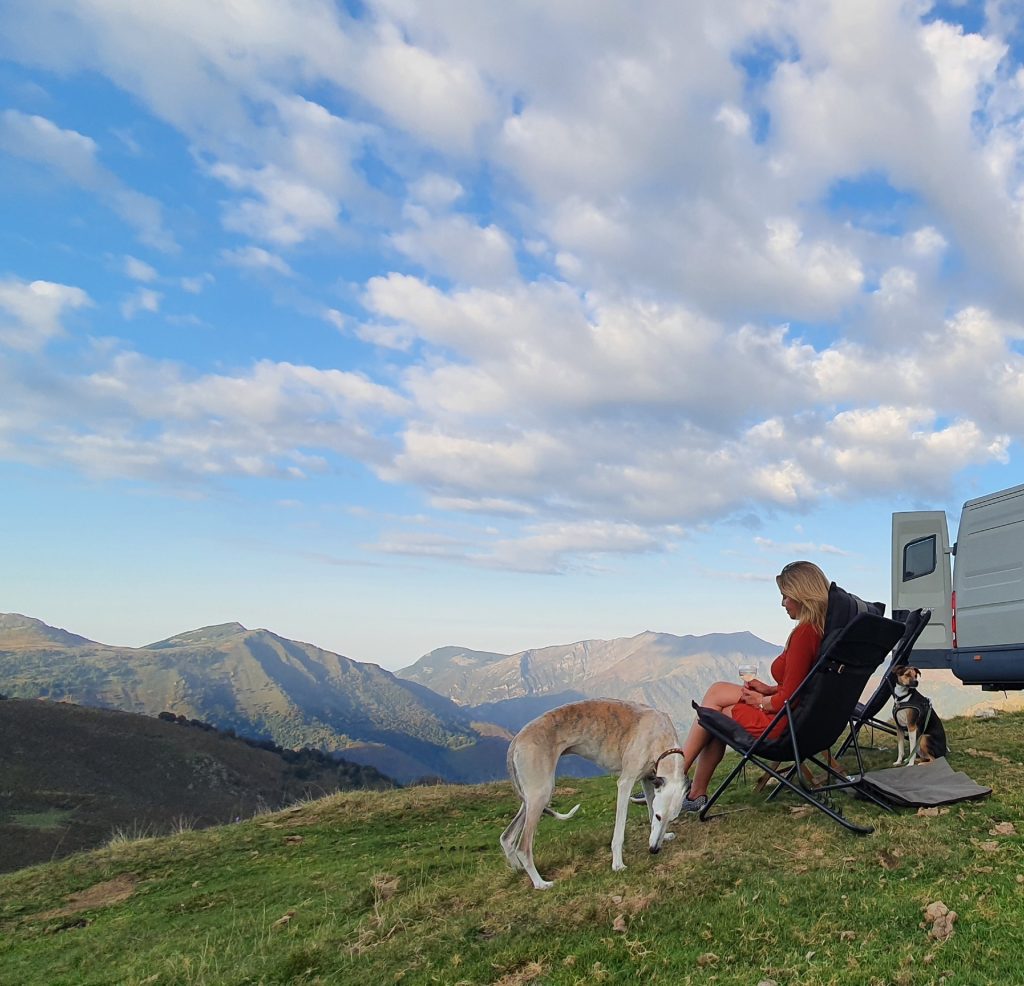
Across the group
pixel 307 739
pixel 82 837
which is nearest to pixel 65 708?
pixel 82 837

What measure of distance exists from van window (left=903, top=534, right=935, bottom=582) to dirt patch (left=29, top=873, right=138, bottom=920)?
1273 centimetres

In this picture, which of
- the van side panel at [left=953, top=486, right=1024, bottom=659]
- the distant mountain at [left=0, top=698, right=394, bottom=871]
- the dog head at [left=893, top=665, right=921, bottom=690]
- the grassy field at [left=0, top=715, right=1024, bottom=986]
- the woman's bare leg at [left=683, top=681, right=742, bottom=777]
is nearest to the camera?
the grassy field at [left=0, top=715, right=1024, bottom=986]

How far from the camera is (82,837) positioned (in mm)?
50250

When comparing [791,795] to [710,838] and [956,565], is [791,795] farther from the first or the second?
[956,565]

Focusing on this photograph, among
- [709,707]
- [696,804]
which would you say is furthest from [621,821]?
[709,707]

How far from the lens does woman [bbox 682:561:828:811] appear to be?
596 cm

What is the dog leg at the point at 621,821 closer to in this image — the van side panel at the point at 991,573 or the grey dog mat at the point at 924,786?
the grey dog mat at the point at 924,786

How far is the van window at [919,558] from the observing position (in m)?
12.6

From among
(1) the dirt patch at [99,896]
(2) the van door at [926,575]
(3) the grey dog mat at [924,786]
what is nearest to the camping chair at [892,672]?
(3) the grey dog mat at [924,786]

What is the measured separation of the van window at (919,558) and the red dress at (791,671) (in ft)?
26.6

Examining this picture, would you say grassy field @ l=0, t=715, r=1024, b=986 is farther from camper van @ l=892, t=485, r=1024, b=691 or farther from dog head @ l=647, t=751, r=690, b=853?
camper van @ l=892, t=485, r=1024, b=691

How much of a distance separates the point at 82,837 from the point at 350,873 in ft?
185

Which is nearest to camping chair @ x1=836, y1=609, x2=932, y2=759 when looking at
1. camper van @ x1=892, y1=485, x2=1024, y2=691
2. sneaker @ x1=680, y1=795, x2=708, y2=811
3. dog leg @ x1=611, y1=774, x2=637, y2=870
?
sneaker @ x1=680, y1=795, x2=708, y2=811

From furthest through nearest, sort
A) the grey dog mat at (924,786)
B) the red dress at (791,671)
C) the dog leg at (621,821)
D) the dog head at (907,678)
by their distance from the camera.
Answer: the dog head at (907,678)
the red dress at (791,671)
the grey dog mat at (924,786)
the dog leg at (621,821)
